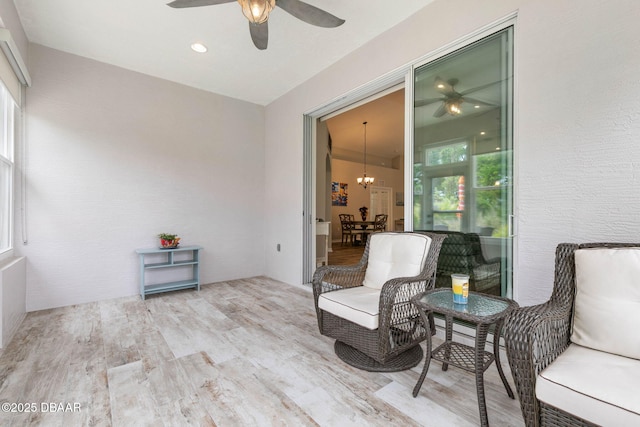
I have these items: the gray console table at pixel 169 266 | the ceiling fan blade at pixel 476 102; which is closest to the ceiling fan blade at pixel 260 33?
the ceiling fan blade at pixel 476 102

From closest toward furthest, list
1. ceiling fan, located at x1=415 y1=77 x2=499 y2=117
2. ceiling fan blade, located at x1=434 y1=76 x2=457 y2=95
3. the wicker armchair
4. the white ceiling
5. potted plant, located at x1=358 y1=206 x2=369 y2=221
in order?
1. the wicker armchair
2. ceiling fan, located at x1=415 y1=77 x2=499 y2=117
3. ceiling fan blade, located at x1=434 y1=76 x2=457 y2=95
4. the white ceiling
5. potted plant, located at x1=358 y1=206 x2=369 y2=221

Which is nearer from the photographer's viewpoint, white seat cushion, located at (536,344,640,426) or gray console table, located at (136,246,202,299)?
white seat cushion, located at (536,344,640,426)

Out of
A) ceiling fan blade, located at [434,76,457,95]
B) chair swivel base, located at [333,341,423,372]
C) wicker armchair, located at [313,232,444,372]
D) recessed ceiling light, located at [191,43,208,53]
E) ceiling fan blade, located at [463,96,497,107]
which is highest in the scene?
recessed ceiling light, located at [191,43,208,53]

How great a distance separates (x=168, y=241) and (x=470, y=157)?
349 centimetres

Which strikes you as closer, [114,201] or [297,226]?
[114,201]

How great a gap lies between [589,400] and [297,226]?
11.1 ft

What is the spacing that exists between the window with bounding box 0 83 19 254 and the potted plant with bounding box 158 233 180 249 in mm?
1327

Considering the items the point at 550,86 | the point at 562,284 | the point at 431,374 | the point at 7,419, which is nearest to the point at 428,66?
the point at 550,86

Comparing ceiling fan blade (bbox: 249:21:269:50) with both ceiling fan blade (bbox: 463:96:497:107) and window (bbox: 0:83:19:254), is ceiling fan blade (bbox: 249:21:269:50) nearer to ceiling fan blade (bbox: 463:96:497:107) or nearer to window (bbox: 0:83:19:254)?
ceiling fan blade (bbox: 463:96:497:107)

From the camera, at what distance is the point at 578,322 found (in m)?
1.33

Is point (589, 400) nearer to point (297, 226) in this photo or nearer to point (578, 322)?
point (578, 322)

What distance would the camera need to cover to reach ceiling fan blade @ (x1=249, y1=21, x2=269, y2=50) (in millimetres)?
2260

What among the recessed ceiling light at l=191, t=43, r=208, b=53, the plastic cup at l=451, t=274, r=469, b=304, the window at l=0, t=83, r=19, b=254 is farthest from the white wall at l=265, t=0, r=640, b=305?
the window at l=0, t=83, r=19, b=254

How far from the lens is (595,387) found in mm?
970
